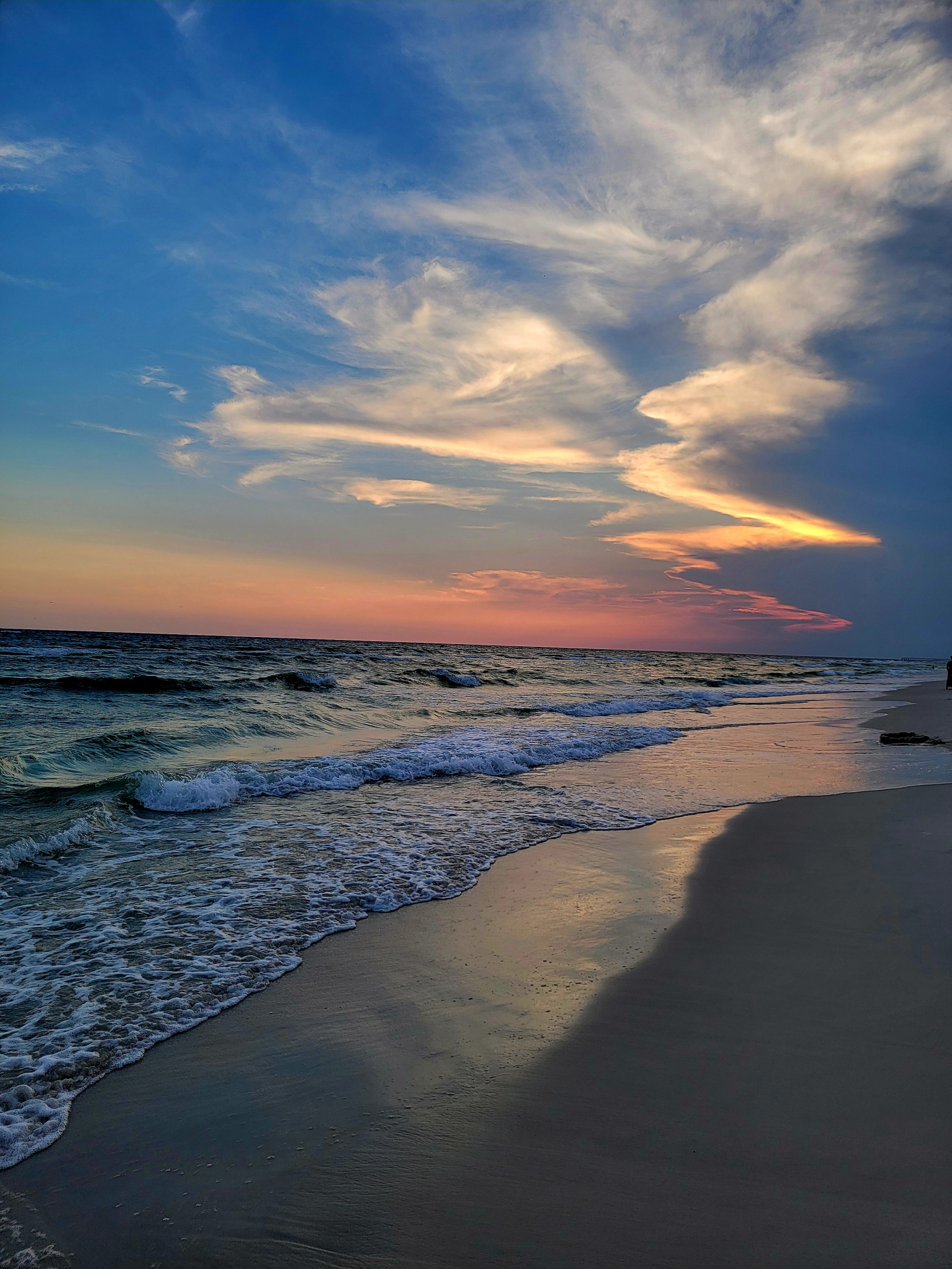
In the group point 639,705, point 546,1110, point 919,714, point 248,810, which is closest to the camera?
point 546,1110

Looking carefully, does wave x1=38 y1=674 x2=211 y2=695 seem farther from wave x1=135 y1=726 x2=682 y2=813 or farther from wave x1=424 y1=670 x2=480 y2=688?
wave x1=135 y1=726 x2=682 y2=813

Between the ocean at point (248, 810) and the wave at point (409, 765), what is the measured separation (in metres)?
0.05

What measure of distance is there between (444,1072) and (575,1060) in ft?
2.14

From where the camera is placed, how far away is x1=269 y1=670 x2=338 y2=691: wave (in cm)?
2558

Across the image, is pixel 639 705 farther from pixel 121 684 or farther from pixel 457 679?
pixel 121 684

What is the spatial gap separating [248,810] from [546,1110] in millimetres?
6703

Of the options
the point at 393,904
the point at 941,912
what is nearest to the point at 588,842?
the point at 393,904

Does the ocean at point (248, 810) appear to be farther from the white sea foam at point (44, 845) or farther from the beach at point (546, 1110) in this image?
the beach at point (546, 1110)

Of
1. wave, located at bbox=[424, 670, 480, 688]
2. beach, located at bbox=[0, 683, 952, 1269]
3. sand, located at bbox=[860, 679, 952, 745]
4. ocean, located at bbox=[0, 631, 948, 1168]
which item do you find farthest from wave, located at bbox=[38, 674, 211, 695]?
sand, located at bbox=[860, 679, 952, 745]

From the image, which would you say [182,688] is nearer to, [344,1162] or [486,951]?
[486,951]

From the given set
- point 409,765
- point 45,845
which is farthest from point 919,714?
point 45,845

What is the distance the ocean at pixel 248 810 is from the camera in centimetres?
415

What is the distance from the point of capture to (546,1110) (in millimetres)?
3037

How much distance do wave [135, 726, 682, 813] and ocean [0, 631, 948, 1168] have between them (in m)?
0.05
